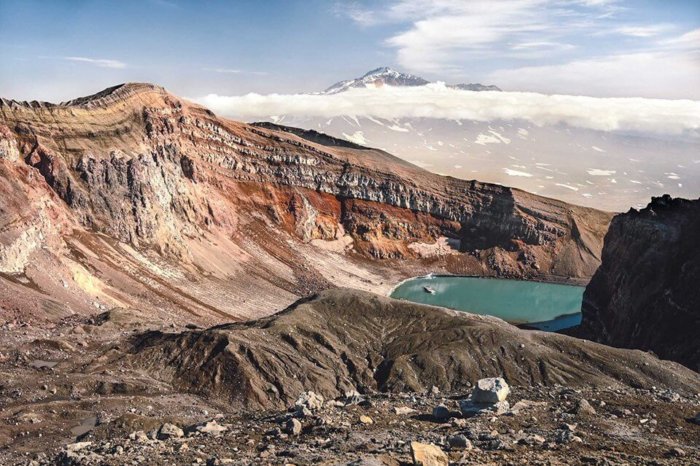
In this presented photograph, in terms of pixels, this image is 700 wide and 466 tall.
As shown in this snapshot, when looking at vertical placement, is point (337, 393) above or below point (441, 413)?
below

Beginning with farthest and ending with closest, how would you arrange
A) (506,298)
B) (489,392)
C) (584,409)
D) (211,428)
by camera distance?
(506,298), (584,409), (489,392), (211,428)

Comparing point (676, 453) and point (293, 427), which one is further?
point (293, 427)

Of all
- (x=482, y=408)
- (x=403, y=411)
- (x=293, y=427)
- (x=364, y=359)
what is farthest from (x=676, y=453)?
(x=364, y=359)

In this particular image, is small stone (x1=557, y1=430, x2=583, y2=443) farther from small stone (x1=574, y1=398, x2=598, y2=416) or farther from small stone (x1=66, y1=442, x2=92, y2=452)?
small stone (x1=66, y1=442, x2=92, y2=452)

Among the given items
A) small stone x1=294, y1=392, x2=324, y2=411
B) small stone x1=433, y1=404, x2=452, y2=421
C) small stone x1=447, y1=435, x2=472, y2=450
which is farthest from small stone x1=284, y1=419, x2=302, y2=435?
small stone x1=433, y1=404, x2=452, y2=421

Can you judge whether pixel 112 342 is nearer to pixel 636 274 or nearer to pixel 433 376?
pixel 433 376

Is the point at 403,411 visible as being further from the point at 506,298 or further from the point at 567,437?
the point at 506,298

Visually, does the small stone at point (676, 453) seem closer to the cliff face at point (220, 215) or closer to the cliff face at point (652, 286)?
the cliff face at point (652, 286)
